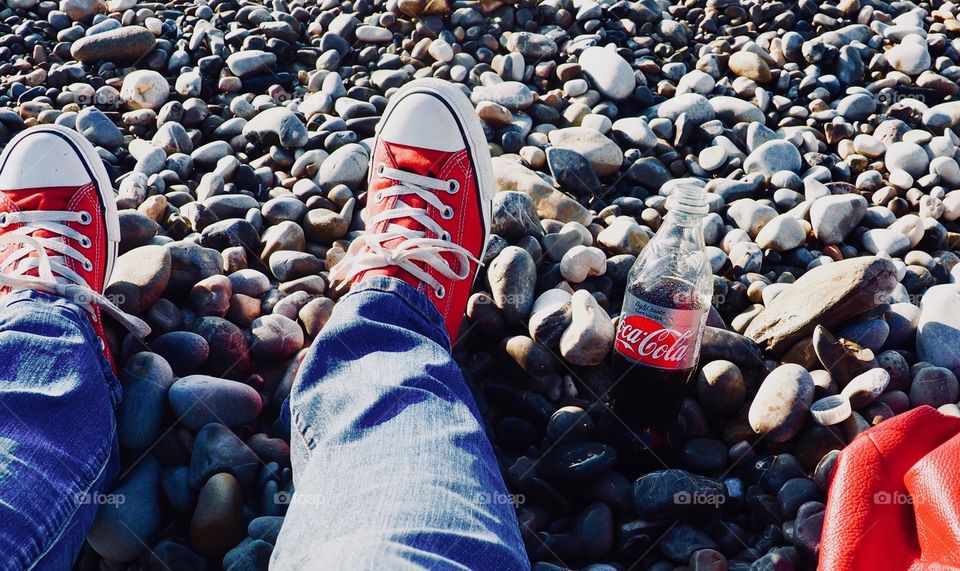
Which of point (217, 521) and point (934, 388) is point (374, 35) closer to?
point (217, 521)

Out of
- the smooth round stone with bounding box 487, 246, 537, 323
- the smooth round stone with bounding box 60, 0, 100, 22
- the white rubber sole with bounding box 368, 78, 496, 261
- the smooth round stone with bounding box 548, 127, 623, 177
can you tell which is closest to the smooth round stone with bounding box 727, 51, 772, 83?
the smooth round stone with bounding box 548, 127, 623, 177

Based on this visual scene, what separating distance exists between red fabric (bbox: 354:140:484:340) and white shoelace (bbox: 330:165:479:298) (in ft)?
0.06

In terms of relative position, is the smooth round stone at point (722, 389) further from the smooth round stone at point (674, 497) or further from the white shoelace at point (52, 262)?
the white shoelace at point (52, 262)

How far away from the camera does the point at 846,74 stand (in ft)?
11.7

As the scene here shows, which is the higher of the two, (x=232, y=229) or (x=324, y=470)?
(x=324, y=470)

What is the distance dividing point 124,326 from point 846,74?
325cm

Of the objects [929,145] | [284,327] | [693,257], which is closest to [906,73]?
[929,145]

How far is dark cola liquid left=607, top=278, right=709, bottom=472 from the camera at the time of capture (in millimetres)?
1939

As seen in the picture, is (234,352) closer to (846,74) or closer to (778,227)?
(778,227)

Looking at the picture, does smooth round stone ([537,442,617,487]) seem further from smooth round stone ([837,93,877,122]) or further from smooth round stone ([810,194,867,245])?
smooth round stone ([837,93,877,122])

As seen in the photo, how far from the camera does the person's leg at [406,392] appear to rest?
1.33 m

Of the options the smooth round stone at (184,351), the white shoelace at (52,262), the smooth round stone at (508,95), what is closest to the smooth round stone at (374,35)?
the smooth round stone at (508,95)
